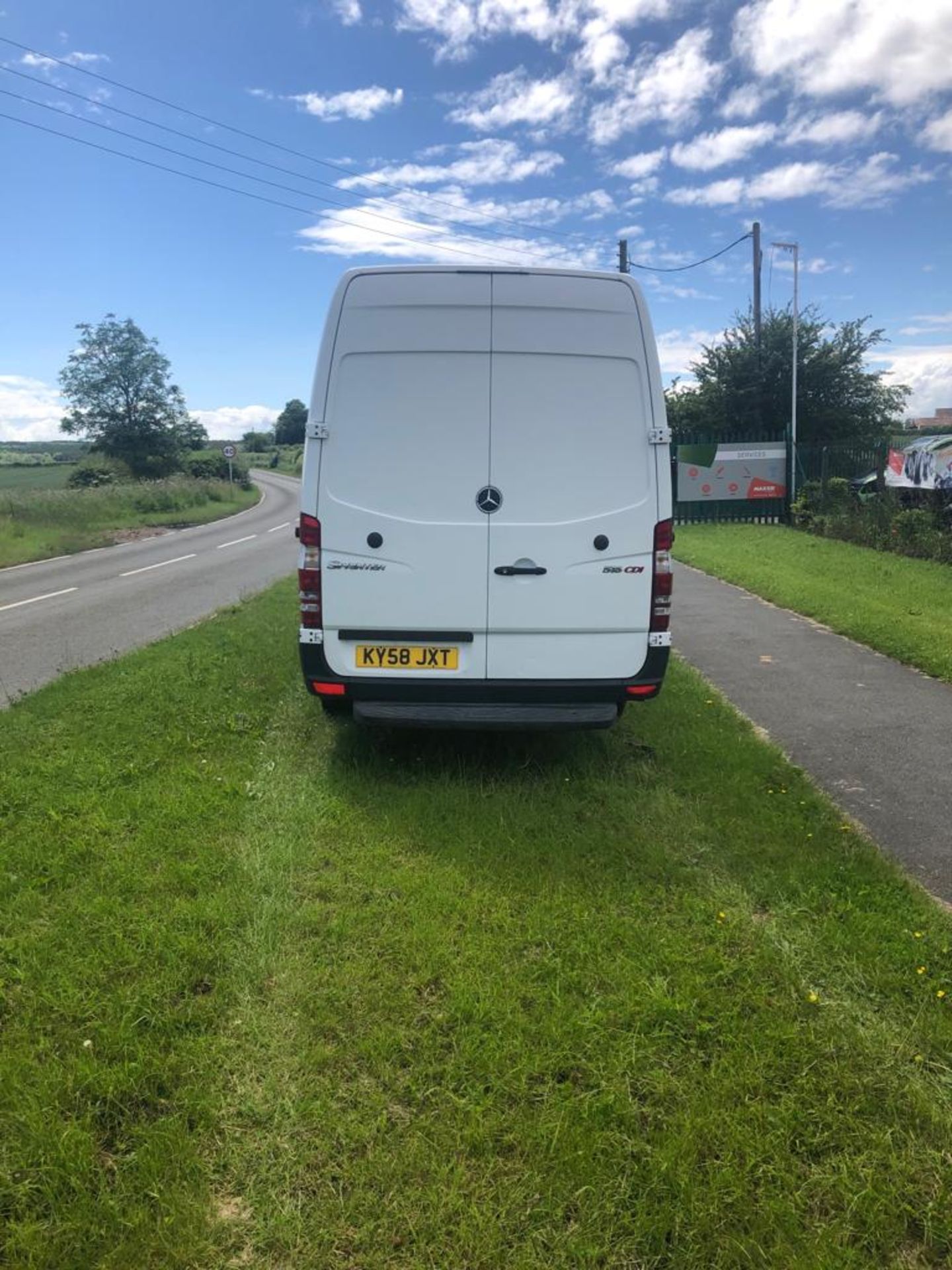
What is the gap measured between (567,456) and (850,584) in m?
8.75

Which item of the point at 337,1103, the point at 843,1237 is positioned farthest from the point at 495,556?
the point at 843,1237

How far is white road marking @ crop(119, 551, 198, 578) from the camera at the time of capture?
16.0m

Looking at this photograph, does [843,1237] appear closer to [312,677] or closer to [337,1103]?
[337,1103]

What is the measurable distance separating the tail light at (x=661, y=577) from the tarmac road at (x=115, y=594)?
5158 mm

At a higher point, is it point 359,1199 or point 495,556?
point 495,556

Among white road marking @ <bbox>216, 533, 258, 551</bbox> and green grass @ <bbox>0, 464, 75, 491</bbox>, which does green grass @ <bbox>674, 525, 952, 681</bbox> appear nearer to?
white road marking @ <bbox>216, 533, 258, 551</bbox>

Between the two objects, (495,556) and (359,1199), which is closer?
(359,1199)

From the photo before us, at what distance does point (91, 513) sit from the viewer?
95.5ft

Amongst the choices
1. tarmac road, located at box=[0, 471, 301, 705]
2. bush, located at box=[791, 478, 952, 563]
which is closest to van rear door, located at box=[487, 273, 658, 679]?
tarmac road, located at box=[0, 471, 301, 705]

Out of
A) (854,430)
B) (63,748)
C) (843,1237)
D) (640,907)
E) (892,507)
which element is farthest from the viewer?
(854,430)

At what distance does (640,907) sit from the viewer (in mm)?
3393

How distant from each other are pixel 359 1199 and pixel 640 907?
1.64 meters

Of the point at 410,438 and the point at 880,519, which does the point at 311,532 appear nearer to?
the point at 410,438

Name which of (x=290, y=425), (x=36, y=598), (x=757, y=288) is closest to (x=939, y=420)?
(x=757, y=288)
